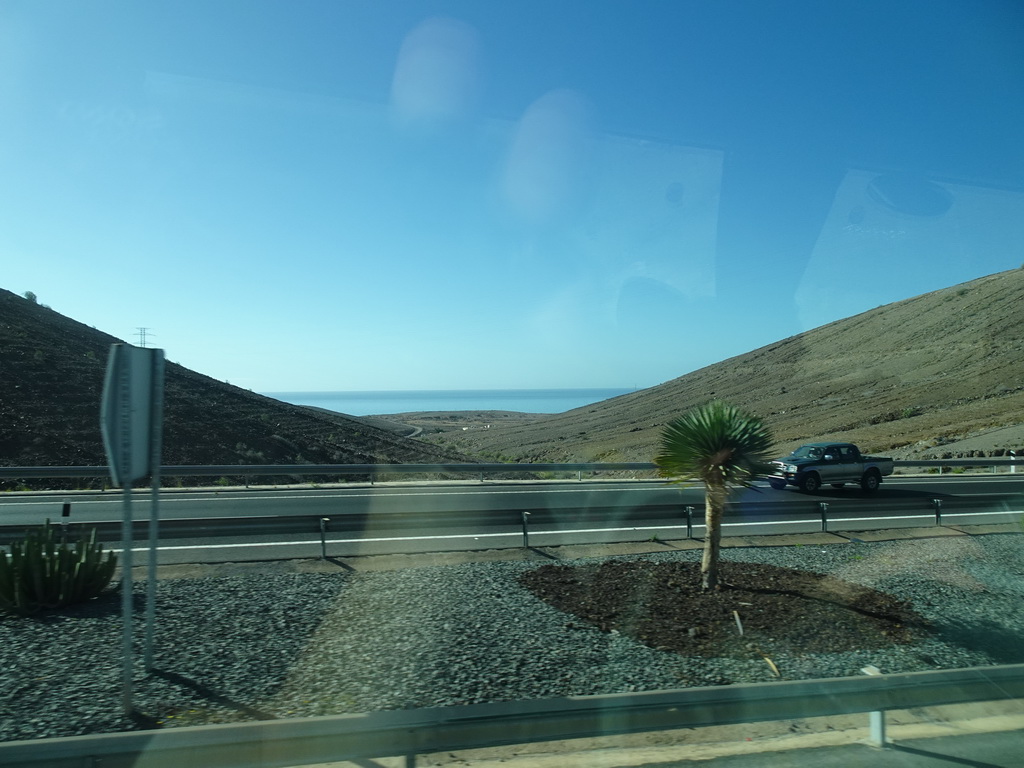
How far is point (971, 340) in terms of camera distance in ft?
179

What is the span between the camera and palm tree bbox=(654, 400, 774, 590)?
805 cm

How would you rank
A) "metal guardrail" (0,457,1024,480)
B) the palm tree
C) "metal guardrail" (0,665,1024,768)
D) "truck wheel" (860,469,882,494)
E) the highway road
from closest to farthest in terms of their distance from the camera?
"metal guardrail" (0,665,1024,768) → the palm tree → the highway road → "metal guardrail" (0,457,1024,480) → "truck wheel" (860,469,882,494)

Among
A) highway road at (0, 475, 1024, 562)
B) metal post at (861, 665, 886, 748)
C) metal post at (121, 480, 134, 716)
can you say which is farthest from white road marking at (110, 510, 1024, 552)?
metal post at (861, 665, 886, 748)

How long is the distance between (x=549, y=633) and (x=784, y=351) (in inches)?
2604

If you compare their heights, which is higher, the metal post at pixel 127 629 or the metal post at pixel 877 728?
the metal post at pixel 127 629

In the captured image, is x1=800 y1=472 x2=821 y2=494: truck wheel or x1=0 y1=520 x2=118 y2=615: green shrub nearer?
x1=0 y1=520 x2=118 y2=615: green shrub

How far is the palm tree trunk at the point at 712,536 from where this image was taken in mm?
8227

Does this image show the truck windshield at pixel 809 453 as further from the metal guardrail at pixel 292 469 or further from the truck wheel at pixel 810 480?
the metal guardrail at pixel 292 469

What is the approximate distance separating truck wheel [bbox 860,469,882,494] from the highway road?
346mm

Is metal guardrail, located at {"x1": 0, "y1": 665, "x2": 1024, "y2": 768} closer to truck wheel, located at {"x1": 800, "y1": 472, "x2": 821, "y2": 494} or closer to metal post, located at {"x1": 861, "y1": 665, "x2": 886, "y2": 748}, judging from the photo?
metal post, located at {"x1": 861, "y1": 665, "x2": 886, "y2": 748}

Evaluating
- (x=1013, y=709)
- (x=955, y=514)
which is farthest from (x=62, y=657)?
(x=955, y=514)

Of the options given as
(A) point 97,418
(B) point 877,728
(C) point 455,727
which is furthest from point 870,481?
(A) point 97,418

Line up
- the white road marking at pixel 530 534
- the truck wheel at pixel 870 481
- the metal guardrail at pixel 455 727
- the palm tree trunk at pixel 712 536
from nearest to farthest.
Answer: the metal guardrail at pixel 455 727, the palm tree trunk at pixel 712 536, the white road marking at pixel 530 534, the truck wheel at pixel 870 481

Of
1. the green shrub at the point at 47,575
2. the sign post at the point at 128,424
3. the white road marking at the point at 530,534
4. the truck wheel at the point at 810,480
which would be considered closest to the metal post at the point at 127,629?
the sign post at the point at 128,424
